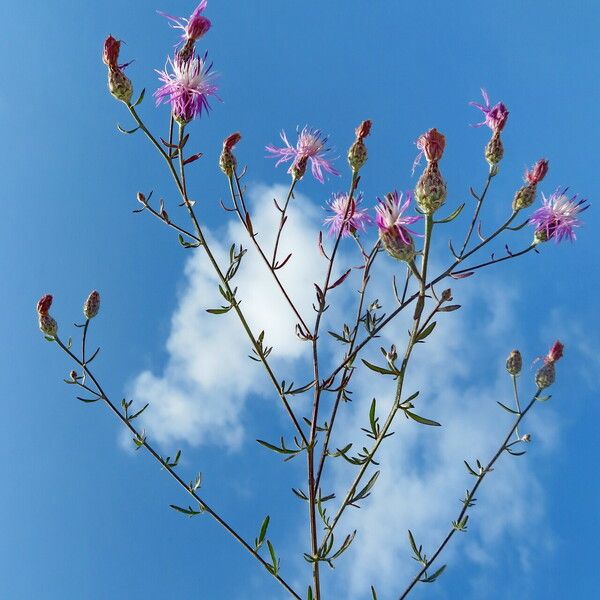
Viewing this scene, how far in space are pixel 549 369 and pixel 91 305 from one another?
81.4 inches

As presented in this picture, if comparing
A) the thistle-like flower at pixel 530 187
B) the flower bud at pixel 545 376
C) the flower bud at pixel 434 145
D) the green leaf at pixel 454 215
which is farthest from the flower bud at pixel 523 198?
the flower bud at pixel 545 376

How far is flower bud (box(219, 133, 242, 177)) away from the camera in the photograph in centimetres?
276

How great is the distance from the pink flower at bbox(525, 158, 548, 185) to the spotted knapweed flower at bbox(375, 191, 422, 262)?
93 centimetres

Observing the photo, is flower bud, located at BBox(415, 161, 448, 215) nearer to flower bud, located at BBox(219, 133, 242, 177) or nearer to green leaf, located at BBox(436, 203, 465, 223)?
green leaf, located at BBox(436, 203, 465, 223)

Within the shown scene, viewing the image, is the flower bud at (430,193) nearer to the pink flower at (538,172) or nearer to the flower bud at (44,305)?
the pink flower at (538,172)

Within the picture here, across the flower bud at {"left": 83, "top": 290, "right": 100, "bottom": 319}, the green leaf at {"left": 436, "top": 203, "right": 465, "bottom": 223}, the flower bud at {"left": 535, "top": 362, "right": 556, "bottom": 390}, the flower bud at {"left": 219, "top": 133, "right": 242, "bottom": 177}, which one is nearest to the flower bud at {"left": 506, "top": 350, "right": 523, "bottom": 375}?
the flower bud at {"left": 535, "top": 362, "right": 556, "bottom": 390}

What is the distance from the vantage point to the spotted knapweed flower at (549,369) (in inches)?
127

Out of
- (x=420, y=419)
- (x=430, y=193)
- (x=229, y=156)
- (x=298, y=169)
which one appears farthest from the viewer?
(x=298, y=169)

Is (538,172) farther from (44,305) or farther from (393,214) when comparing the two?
(44,305)

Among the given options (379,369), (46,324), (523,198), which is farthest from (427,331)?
(46,324)

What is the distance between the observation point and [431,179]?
186cm

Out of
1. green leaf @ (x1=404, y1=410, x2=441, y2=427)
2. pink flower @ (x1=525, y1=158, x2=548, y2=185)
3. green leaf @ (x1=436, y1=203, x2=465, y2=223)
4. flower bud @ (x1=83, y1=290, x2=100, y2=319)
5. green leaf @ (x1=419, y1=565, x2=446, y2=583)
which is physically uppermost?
pink flower @ (x1=525, y1=158, x2=548, y2=185)

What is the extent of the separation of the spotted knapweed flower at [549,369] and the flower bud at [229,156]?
5.51ft

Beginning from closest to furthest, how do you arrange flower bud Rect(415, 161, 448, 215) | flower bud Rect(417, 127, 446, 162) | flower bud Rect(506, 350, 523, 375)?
1. flower bud Rect(415, 161, 448, 215)
2. flower bud Rect(417, 127, 446, 162)
3. flower bud Rect(506, 350, 523, 375)
